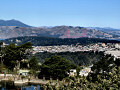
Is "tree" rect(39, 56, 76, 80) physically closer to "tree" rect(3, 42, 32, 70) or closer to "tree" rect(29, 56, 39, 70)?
"tree" rect(29, 56, 39, 70)

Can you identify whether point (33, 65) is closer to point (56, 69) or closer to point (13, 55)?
point (13, 55)

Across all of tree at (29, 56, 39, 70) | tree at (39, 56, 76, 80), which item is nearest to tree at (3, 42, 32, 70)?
tree at (29, 56, 39, 70)

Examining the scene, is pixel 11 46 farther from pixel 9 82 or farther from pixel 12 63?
pixel 9 82

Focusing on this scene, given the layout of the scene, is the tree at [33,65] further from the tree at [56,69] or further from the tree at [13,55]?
the tree at [56,69]

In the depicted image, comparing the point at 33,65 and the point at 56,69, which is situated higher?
the point at 56,69

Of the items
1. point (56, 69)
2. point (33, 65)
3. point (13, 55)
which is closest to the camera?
point (56, 69)

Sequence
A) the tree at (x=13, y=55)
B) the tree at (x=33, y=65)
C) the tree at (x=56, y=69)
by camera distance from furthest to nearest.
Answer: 1. the tree at (x=33, y=65)
2. the tree at (x=13, y=55)
3. the tree at (x=56, y=69)

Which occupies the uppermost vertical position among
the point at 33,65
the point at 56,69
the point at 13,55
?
the point at 13,55

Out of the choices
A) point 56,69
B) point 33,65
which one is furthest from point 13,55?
point 56,69

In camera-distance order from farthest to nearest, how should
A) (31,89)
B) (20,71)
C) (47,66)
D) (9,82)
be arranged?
(20,71) < (47,66) < (9,82) < (31,89)

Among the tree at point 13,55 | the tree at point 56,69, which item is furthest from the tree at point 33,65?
the tree at point 56,69

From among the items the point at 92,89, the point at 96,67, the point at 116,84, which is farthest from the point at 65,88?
the point at 96,67
